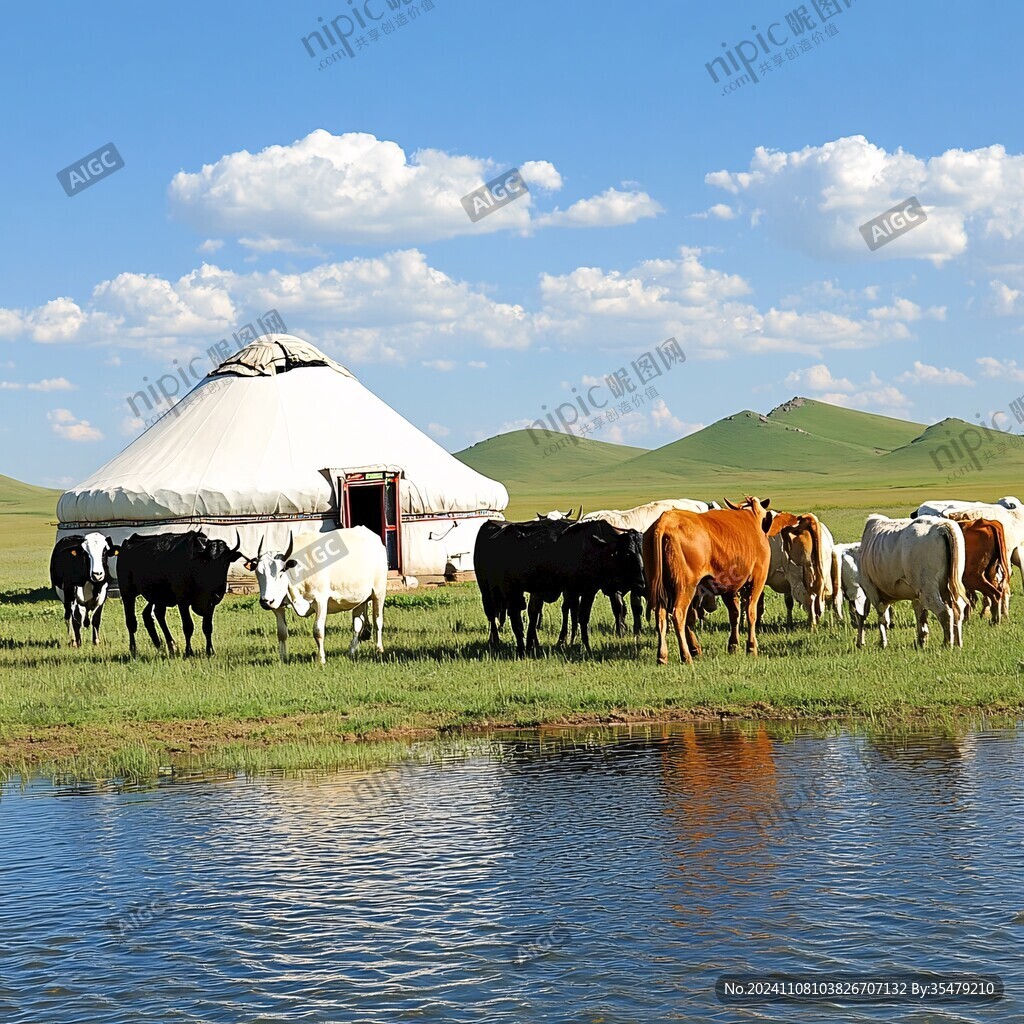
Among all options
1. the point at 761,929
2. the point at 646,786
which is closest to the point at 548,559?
the point at 646,786

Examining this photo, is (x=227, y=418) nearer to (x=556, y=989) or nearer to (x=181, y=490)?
(x=181, y=490)

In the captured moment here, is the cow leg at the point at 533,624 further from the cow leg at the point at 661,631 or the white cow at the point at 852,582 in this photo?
the white cow at the point at 852,582

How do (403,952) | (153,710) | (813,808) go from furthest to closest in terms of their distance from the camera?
1. (153,710)
2. (813,808)
3. (403,952)

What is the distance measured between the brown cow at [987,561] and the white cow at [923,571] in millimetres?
1724

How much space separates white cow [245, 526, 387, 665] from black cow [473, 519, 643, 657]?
5.10 feet

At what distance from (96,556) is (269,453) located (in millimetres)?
8278

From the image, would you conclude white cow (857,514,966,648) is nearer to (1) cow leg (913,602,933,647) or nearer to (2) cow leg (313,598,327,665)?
(1) cow leg (913,602,933,647)

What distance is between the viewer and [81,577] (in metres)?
19.3

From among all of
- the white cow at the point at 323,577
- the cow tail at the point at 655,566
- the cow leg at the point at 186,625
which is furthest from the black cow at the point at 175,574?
the cow tail at the point at 655,566

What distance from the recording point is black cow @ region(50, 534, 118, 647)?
19.3m

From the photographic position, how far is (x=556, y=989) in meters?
5.84

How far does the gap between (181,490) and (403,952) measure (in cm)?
2085

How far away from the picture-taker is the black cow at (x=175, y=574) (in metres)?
17.6

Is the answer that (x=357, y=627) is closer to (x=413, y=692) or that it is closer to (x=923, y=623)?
(x=413, y=692)
